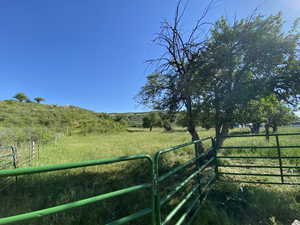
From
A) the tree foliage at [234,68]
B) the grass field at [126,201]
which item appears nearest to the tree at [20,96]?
the grass field at [126,201]

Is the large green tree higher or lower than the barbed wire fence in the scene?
higher

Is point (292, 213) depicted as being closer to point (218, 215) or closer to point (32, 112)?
point (218, 215)

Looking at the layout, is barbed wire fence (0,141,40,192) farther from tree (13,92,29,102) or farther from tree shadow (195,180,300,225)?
tree (13,92,29,102)

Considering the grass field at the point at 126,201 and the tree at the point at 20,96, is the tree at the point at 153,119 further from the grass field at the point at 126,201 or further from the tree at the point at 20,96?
the tree at the point at 20,96

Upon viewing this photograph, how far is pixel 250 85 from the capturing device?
4.38m

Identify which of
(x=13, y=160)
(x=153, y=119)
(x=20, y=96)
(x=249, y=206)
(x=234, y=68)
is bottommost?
(x=249, y=206)

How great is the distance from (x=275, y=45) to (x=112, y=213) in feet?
19.9

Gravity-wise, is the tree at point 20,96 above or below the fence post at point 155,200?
above

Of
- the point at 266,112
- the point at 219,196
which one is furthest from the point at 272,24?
the point at 219,196

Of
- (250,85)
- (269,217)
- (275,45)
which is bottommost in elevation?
(269,217)

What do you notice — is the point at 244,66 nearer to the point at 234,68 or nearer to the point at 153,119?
the point at 234,68

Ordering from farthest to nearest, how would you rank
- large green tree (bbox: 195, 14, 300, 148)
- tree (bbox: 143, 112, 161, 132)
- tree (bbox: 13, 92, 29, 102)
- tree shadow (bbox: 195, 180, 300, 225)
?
tree (bbox: 13, 92, 29, 102) < tree (bbox: 143, 112, 161, 132) < large green tree (bbox: 195, 14, 300, 148) < tree shadow (bbox: 195, 180, 300, 225)

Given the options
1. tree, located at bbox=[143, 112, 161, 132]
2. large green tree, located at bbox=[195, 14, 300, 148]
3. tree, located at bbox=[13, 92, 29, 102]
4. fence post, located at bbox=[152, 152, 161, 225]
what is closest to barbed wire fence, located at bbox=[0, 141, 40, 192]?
fence post, located at bbox=[152, 152, 161, 225]

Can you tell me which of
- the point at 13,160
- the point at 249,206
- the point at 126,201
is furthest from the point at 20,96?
the point at 249,206
